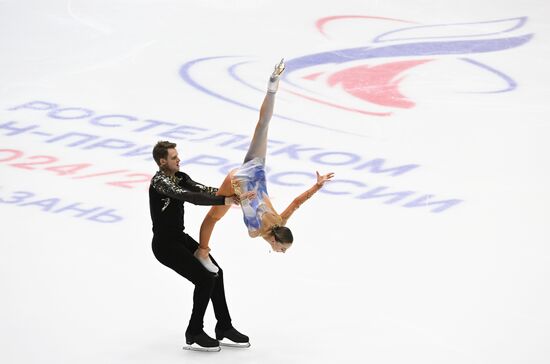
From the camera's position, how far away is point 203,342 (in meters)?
7.20

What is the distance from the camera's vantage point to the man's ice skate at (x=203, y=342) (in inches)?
284

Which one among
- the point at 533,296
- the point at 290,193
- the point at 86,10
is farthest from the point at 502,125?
the point at 86,10

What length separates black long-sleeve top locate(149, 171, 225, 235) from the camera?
6730 mm

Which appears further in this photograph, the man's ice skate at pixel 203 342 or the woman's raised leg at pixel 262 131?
the man's ice skate at pixel 203 342

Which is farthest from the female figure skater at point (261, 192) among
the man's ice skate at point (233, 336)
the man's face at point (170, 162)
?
the man's ice skate at point (233, 336)

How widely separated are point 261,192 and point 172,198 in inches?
24.7

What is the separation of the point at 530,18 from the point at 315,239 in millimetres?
8539

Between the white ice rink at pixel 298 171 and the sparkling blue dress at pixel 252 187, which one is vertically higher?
the sparkling blue dress at pixel 252 187

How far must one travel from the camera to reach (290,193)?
10234mm

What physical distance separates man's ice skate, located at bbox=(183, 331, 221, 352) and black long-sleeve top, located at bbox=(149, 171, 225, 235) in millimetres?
730

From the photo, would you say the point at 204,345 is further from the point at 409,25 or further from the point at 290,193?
the point at 409,25

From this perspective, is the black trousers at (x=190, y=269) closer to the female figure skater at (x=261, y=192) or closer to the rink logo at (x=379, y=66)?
the female figure skater at (x=261, y=192)

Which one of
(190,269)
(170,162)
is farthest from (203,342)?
(170,162)

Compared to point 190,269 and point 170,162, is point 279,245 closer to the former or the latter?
point 190,269
